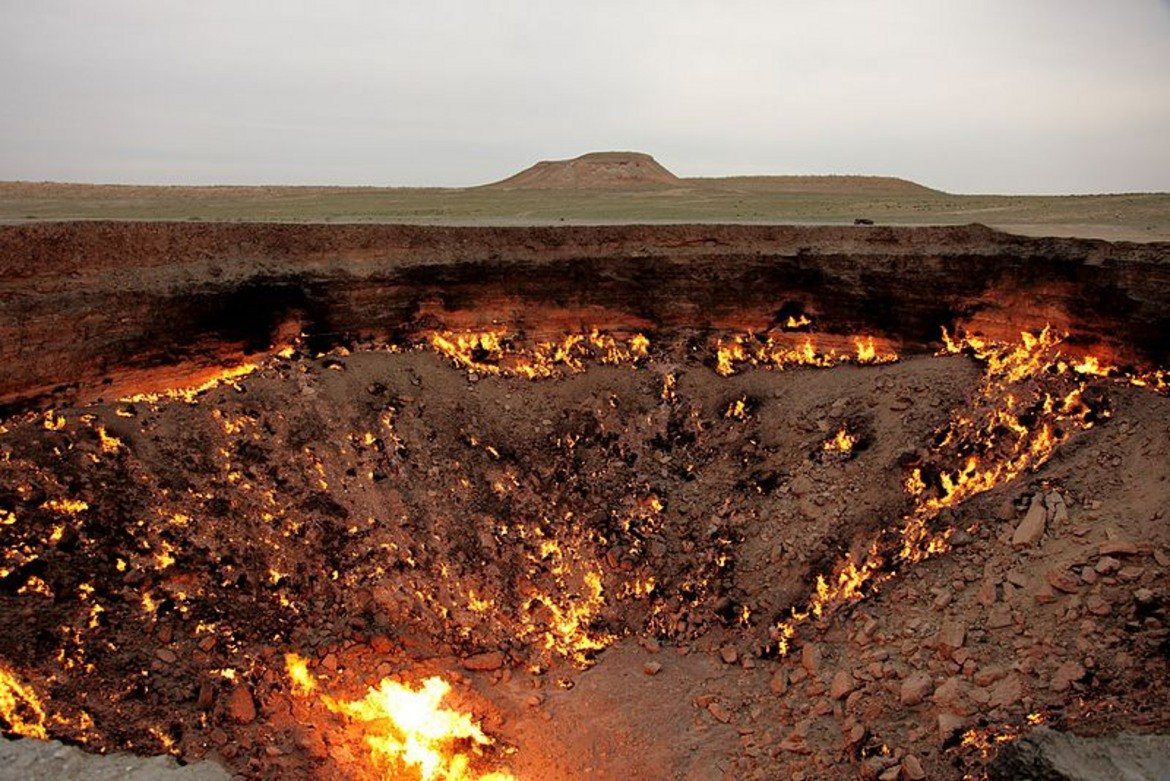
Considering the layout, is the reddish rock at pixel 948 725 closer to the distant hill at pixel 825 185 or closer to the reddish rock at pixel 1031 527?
the reddish rock at pixel 1031 527

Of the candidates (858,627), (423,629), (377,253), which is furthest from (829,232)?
(423,629)

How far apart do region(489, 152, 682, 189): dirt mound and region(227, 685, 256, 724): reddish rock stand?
108 ft

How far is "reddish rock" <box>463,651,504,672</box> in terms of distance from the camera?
1186cm

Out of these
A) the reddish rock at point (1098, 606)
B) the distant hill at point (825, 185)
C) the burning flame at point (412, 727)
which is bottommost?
the burning flame at point (412, 727)

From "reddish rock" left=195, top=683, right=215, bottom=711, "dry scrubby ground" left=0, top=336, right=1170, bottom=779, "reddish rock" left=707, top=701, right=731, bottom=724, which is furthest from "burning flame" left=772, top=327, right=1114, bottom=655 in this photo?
"reddish rock" left=195, top=683, right=215, bottom=711

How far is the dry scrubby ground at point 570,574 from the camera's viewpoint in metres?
9.79

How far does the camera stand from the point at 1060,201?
23.5 meters

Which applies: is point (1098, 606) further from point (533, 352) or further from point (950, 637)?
point (533, 352)

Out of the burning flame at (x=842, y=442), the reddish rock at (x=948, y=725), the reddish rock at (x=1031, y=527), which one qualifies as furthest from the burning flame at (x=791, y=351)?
the reddish rock at (x=948, y=725)

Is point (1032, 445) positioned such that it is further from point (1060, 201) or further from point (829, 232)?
point (1060, 201)

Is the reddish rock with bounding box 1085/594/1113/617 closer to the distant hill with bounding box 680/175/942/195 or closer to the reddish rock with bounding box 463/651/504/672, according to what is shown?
the reddish rock with bounding box 463/651/504/672

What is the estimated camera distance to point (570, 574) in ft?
43.6

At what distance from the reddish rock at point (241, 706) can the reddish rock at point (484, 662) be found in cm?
306

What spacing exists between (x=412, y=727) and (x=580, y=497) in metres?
5.10
